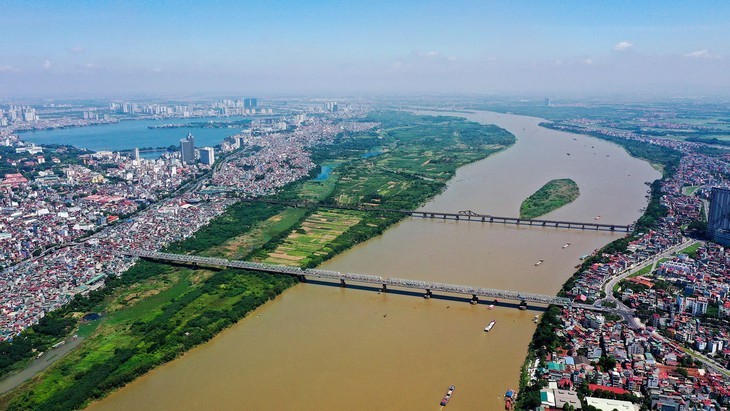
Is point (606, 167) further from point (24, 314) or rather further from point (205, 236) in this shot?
point (24, 314)

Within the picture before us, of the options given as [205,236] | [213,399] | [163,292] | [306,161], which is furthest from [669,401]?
[306,161]

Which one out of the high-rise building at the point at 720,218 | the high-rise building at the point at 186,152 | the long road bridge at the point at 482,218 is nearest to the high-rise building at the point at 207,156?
the high-rise building at the point at 186,152

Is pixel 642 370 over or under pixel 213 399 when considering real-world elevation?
over

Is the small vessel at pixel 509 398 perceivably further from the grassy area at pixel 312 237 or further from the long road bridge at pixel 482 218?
the long road bridge at pixel 482 218

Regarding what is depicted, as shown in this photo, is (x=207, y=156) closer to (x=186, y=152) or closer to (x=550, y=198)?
(x=186, y=152)

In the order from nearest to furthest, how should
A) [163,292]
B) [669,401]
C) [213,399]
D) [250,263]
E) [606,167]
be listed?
1. [669,401]
2. [213,399]
3. [163,292]
4. [250,263]
5. [606,167]
